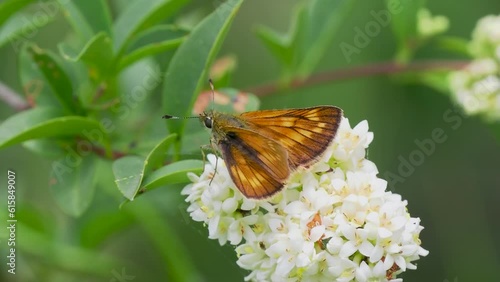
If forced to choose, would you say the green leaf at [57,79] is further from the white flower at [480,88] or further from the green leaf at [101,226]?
the white flower at [480,88]

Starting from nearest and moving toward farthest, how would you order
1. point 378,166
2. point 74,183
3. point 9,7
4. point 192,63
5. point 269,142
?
point 269,142 → point 192,63 → point 74,183 → point 9,7 → point 378,166

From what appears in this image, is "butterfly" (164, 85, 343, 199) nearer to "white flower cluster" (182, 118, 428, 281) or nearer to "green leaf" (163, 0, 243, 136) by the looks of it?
"white flower cluster" (182, 118, 428, 281)

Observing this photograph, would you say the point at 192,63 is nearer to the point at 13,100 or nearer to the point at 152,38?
the point at 152,38

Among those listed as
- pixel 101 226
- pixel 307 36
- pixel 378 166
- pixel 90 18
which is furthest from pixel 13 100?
pixel 378 166

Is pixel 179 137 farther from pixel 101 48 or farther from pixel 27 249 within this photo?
pixel 27 249

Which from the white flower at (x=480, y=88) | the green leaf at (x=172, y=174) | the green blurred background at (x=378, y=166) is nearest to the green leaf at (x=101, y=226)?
the green blurred background at (x=378, y=166)

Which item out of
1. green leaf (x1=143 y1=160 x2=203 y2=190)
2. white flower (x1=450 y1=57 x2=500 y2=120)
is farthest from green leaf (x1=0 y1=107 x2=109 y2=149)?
white flower (x1=450 y1=57 x2=500 y2=120)
